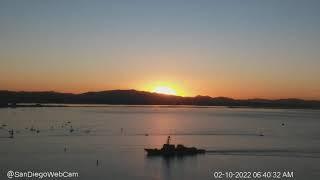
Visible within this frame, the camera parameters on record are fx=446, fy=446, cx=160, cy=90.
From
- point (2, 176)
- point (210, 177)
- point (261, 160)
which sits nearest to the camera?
point (2, 176)

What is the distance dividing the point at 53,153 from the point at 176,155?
57.6 ft

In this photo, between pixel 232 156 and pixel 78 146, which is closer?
pixel 232 156

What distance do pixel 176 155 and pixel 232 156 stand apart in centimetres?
810

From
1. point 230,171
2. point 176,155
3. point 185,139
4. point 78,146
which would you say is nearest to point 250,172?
point 230,171

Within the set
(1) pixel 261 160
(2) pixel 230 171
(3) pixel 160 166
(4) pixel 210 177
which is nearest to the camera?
(4) pixel 210 177

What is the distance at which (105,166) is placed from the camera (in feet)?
174

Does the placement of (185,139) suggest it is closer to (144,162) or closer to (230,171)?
(144,162)

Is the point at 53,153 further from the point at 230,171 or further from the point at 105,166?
the point at 230,171

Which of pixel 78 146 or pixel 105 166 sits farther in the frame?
pixel 78 146

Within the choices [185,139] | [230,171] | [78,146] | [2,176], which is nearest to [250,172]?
[230,171]

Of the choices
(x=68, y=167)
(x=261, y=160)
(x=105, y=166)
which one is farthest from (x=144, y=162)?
(x=261, y=160)

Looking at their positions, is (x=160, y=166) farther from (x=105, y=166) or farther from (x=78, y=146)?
(x=78, y=146)

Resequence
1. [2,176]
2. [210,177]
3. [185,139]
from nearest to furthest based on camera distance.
Answer: 1. [2,176]
2. [210,177]
3. [185,139]

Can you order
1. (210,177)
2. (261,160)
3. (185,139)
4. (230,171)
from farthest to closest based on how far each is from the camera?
(185,139), (261,160), (230,171), (210,177)
